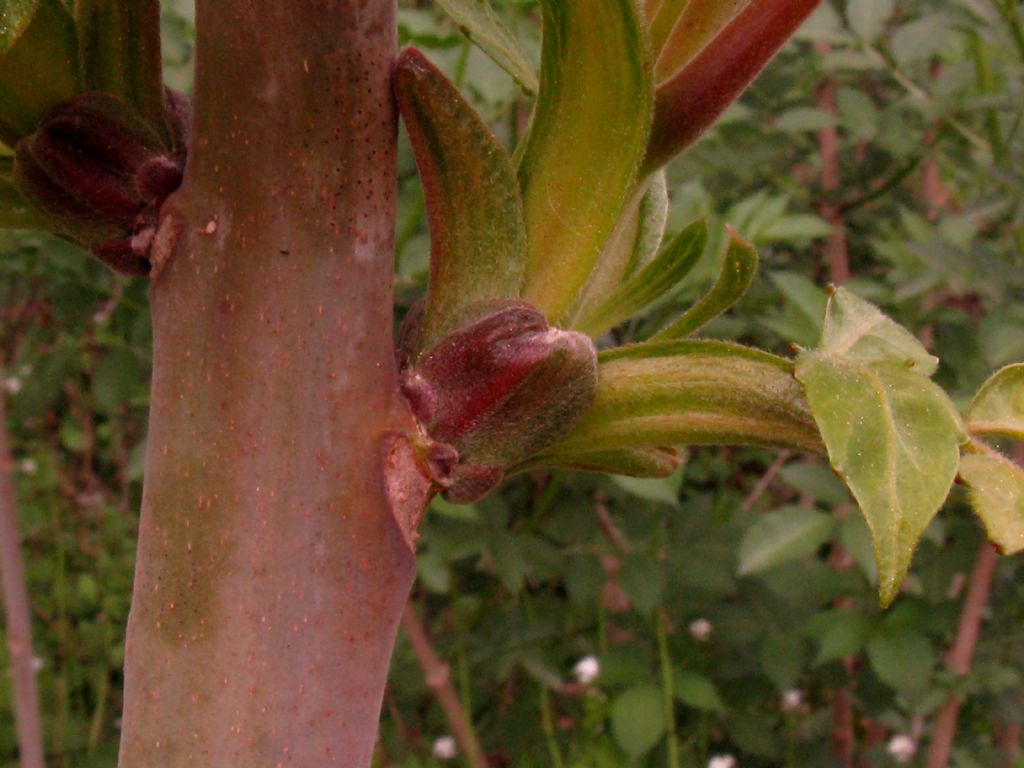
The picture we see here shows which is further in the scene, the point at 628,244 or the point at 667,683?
the point at 667,683

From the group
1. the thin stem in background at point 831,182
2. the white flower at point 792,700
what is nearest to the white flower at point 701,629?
the white flower at point 792,700

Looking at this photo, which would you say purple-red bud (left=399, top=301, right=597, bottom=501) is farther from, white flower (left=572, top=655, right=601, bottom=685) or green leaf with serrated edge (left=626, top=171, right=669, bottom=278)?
white flower (left=572, top=655, right=601, bottom=685)

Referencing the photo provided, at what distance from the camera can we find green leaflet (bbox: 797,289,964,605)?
0.89 feet

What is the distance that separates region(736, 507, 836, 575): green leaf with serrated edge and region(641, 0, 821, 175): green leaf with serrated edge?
0.68 m

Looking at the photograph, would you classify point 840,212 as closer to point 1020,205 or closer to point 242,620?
point 1020,205

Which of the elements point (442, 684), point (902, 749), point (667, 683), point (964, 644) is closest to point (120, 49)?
point (442, 684)

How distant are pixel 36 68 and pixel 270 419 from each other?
12 centimetres

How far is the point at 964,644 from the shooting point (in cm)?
116

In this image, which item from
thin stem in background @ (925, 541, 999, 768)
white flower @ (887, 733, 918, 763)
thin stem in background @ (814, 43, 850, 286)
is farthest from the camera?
thin stem in background @ (814, 43, 850, 286)

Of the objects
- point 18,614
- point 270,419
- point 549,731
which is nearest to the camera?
point 270,419

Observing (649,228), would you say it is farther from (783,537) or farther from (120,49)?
(783,537)

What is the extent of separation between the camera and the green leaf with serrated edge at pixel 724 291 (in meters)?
0.33

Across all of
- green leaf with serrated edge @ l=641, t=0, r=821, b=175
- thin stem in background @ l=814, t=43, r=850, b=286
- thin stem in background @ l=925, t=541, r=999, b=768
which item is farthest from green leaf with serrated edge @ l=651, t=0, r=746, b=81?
thin stem in background @ l=814, t=43, r=850, b=286

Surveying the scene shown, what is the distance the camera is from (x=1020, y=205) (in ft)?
3.45
